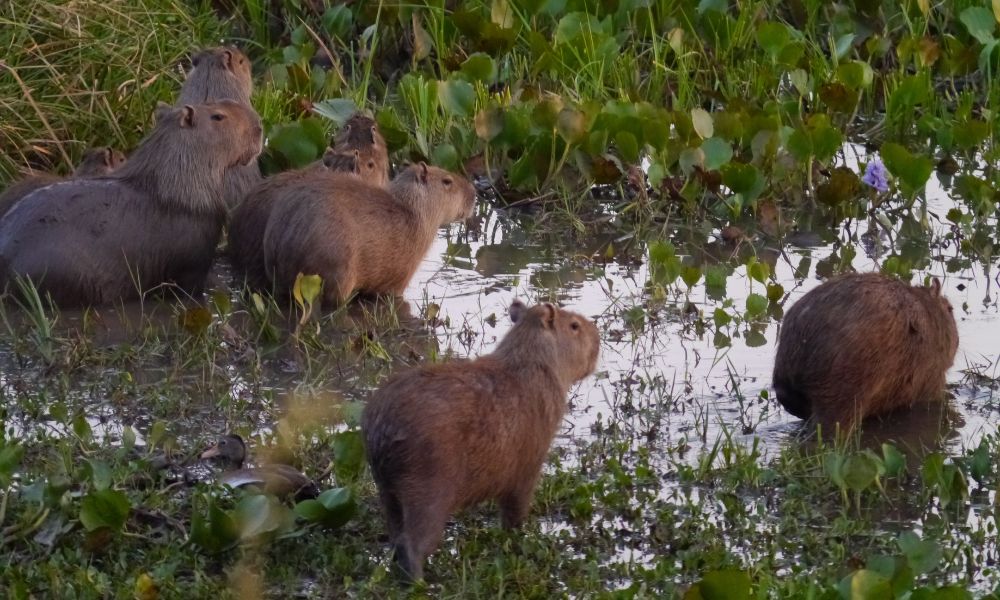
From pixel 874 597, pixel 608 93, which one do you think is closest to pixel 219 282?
pixel 608 93

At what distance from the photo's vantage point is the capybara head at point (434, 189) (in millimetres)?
6430

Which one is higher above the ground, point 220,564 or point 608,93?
point 608,93

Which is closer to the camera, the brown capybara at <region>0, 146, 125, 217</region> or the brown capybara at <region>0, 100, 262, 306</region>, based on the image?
the brown capybara at <region>0, 100, 262, 306</region>

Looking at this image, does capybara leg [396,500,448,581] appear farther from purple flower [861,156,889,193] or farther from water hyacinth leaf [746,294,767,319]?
purple flower [861,156,889,193]

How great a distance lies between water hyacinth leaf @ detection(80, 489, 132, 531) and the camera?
3961 mm

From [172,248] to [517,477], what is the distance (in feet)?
8.53

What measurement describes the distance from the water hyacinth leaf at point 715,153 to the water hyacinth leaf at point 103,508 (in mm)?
3706

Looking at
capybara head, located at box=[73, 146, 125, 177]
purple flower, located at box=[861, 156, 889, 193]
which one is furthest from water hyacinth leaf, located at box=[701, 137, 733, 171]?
capybara head, located at box=[73, 146, 125, 177]

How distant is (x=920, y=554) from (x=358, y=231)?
286 centimetres

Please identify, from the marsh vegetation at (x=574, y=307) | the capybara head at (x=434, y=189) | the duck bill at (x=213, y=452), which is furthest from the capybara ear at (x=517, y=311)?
the capybara head at (x=434, y=189)

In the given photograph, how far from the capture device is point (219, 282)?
21.7 feet

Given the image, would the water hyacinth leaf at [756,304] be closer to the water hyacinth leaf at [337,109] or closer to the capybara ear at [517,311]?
the capybara ear at [517,311]

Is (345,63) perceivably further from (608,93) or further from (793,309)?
(793,309)

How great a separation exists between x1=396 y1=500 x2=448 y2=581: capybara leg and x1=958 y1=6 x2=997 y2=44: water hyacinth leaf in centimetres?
534
